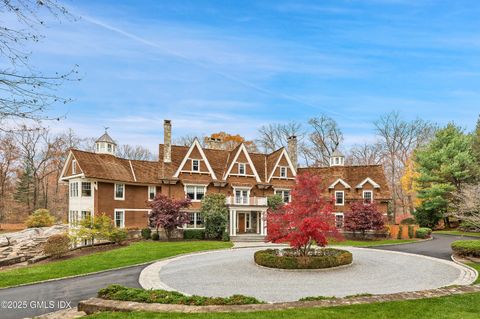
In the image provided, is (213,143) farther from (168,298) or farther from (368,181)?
(168,298)

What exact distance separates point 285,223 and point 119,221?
2075cm

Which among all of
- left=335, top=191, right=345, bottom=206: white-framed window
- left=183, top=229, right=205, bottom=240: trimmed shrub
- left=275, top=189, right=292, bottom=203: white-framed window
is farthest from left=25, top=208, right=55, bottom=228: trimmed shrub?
left=335, top=191, right=345, bottom=206: white-framed window

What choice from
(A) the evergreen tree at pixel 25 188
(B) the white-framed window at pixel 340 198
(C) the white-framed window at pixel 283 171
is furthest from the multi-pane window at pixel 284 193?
(A) the evergreen tree at pixel 25 188

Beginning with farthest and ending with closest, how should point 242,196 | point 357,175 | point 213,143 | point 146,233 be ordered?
point 213,143 < point 357,175 < point 242,196 < point 146,233

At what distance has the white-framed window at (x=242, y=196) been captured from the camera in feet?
113

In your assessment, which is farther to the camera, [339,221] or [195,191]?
[195,191]

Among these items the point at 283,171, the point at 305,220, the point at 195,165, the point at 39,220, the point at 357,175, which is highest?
the point at 195,165

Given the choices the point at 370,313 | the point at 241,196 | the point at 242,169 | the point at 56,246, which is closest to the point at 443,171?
the point at 242,169

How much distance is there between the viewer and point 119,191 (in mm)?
33594

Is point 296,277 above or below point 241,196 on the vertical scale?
below

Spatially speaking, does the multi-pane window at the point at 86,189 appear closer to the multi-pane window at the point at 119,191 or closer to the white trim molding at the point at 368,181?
the multi-pane window at the point at 119,191

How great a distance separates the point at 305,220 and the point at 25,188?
52089mm

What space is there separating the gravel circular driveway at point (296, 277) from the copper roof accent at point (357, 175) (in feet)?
60.5

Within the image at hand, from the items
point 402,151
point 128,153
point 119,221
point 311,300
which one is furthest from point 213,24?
point 128,153
